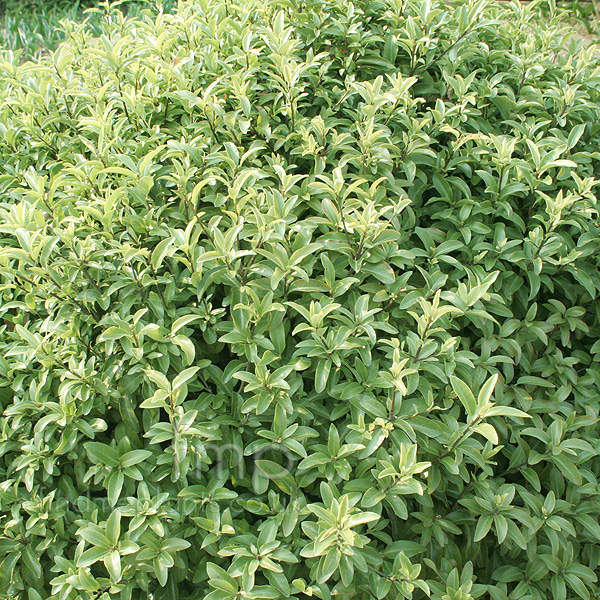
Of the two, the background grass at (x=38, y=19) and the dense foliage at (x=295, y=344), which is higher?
the dense foliage at (x=295, y=344)

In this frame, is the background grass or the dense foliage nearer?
the dense foliage

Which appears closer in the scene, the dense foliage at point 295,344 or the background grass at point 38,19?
the dense foliage at point 295,344

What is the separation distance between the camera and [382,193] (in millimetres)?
2131

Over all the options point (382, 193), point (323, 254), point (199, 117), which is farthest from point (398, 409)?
point (199, 117)

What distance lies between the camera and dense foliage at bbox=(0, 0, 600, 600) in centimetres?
181

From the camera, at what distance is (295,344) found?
207 cm

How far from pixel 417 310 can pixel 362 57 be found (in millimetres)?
1247

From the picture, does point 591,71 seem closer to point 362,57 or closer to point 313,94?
point 362,57

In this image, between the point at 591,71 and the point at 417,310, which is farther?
the point at 591,71

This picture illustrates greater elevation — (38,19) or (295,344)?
(295,344)

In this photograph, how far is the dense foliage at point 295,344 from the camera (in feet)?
5.95

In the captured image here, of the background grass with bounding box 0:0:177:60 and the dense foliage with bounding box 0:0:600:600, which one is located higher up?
the dense foliage with bounding box 0:0:600:600

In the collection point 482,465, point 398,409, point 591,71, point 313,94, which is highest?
point 313,94

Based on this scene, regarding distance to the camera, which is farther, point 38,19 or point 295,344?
point 38,19
